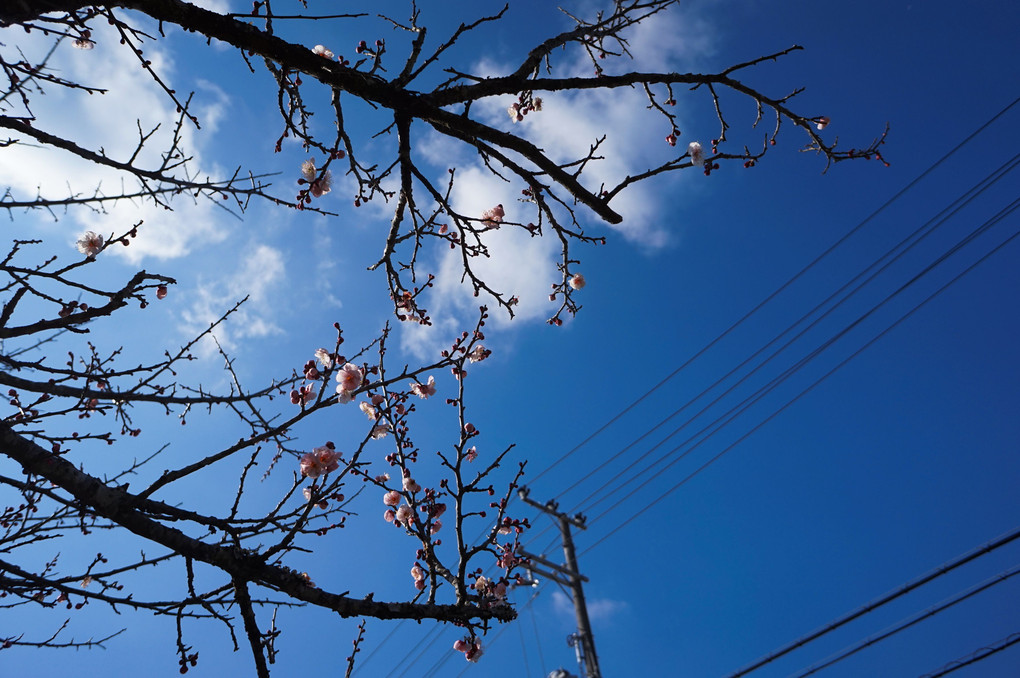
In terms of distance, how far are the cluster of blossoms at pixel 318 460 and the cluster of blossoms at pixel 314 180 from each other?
4.16 ft

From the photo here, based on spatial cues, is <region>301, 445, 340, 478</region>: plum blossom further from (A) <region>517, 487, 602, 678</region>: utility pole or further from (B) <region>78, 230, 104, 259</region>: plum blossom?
(A) <region>517, 487, 602, 678</region>: utility pole

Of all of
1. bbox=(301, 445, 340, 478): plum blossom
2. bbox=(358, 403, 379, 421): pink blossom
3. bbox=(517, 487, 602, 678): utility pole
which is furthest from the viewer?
bbox=(517, 487, 602, 678): utility pole

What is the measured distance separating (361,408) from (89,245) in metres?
2.01

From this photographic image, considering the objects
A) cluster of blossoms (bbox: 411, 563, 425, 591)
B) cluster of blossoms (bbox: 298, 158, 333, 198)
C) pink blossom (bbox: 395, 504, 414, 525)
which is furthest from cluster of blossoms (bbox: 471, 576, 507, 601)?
cluster of blossoms (bbox: 298, 158, 333, 198)

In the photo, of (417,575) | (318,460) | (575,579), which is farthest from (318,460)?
(575,579)

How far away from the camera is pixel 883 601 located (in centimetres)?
665

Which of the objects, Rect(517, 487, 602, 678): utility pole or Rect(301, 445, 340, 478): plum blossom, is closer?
Rect(301, 445, 340, 478): plum blossom

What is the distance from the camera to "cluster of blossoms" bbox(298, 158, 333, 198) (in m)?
3.08

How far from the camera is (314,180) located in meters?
3.66

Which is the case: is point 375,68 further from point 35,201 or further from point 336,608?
point 336,608

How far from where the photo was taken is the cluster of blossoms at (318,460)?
3.04 meters

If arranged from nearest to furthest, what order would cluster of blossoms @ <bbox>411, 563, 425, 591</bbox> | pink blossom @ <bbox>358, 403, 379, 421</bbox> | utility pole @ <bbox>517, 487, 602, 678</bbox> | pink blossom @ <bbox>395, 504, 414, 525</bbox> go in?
pink blossom @ <bbox>395, 504, 414, 525</bbox> → pink blossom @ <bbox>358, 403, 379, 421</bbox> → cluster of blossoms @ <bbox>411, 563, 425, 591</bbox> → utility pole @ <bbox>517, 487, 602, 678</bbox>

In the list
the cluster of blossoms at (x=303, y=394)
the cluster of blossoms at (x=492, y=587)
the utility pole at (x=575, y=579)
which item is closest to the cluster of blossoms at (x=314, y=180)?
the cluster of blossoms at (x=303, y=394)

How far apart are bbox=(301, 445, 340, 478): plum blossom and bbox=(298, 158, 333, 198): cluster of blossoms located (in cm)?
127
